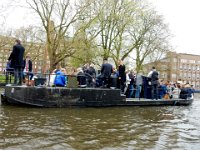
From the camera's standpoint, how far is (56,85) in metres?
13.7

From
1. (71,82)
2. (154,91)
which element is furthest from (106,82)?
(154,91)

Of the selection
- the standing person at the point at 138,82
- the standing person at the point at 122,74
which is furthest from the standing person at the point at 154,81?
the standing person at the point at 122,74

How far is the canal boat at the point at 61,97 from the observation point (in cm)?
1238

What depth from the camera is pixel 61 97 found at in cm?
1310

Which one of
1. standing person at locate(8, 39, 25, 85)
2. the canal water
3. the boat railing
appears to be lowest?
the canal water

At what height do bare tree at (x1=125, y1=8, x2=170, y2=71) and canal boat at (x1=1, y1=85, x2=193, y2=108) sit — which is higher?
bare tree at (x1=125, y1=8, x2=170, y2=71)

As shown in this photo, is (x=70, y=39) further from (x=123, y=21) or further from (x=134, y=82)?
(x=134, y=82)

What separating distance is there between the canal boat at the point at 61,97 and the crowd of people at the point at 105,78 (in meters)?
0.59

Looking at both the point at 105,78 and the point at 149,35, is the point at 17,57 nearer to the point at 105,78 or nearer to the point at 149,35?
the point at 105,78

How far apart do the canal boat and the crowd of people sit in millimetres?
590

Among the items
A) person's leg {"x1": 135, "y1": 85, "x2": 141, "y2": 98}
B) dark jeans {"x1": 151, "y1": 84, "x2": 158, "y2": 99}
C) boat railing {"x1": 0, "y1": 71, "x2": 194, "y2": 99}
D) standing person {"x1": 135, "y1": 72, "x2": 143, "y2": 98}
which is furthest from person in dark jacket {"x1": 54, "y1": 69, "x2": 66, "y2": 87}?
dark jeans {"x1": 151, "y1": 84, "x2": 158, "y2": 99}

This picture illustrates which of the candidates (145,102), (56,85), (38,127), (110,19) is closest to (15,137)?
(38,127)

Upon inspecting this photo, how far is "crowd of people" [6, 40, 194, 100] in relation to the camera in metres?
13.0

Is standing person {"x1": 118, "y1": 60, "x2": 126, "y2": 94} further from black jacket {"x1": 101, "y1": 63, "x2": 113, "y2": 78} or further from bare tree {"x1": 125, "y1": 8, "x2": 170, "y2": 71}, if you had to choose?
bare tree {"x1": 125, "y1": 8, "x2": 170, "y2": 71}
